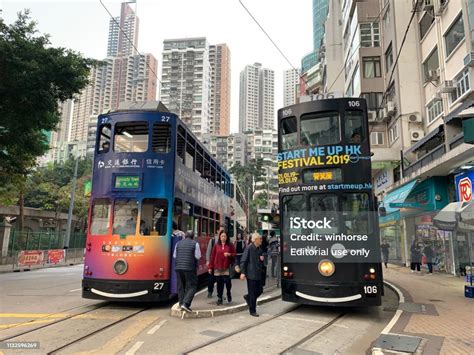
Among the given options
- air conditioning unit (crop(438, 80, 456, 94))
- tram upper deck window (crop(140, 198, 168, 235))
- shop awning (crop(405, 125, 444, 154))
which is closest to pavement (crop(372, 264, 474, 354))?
tram upper deck window (crop(140, 198, 168, 235))

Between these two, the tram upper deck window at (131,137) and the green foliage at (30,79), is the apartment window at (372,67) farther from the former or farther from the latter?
the tram upper deck window at (131,137)

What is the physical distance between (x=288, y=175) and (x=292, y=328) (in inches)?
134

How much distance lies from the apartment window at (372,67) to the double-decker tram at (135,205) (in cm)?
2352

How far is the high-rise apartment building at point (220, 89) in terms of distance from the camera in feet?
394

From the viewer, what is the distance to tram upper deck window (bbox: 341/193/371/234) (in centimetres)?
812

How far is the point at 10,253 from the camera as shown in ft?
77.2

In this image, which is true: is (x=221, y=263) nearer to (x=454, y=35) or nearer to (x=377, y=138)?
(x=454, y=35)

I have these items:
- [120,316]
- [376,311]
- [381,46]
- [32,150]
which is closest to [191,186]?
[120,316]

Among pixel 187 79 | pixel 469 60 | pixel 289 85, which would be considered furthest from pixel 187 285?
pixel 289 85

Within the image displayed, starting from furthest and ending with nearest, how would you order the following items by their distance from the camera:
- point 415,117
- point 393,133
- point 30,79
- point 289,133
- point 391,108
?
point 393,133, point 391,108, point 415,117, point 30,79, point 289,133

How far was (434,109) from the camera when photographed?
21.0m

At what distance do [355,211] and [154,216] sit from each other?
461 centimetres

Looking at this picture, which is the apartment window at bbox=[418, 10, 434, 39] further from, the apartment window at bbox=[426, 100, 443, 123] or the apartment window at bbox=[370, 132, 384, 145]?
the apartment window at bbox=[370, 132, 384, 145]

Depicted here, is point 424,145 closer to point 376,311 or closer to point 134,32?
point 376,311
